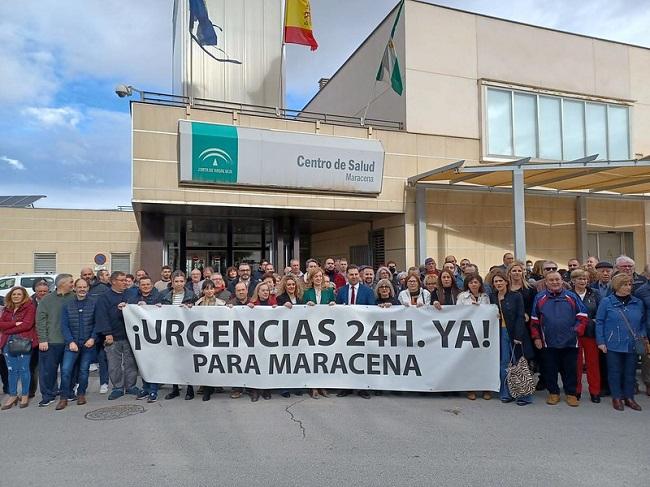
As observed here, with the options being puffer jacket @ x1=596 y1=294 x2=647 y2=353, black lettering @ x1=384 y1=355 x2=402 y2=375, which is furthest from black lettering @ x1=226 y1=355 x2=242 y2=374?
puffer jacket @ x1=596 y1=294 x2=647 y2=353

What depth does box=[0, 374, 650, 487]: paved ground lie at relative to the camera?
384 centimetres

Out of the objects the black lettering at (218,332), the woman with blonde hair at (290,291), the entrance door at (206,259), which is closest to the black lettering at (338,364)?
the woman with blonde hair at (290,291)

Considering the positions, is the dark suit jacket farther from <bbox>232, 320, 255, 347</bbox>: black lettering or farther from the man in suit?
<bbox>232, 320, 255, 347</bbox>: black lettering

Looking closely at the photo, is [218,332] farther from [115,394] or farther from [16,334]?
[16,334]

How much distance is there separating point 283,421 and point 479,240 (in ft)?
33.6

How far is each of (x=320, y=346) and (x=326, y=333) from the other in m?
0.18

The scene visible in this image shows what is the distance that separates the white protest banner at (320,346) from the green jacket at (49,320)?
31.9 inches

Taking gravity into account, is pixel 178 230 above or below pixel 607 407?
above

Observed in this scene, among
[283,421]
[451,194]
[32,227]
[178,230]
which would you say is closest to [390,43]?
[451,194]

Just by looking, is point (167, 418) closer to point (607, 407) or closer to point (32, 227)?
point (607, 407)

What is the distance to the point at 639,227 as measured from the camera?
1589 cm

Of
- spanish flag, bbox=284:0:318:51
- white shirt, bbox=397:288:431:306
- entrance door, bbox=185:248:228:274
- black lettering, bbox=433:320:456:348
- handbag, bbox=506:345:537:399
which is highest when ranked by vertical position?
spanish flag, bbox=284:0:318:51

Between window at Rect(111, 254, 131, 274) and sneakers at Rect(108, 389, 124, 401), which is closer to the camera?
sneakers at Rect(108, 389, 124, 401)

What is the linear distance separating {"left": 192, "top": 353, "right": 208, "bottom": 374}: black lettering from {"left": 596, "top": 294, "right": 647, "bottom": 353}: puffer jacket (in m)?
4.90
